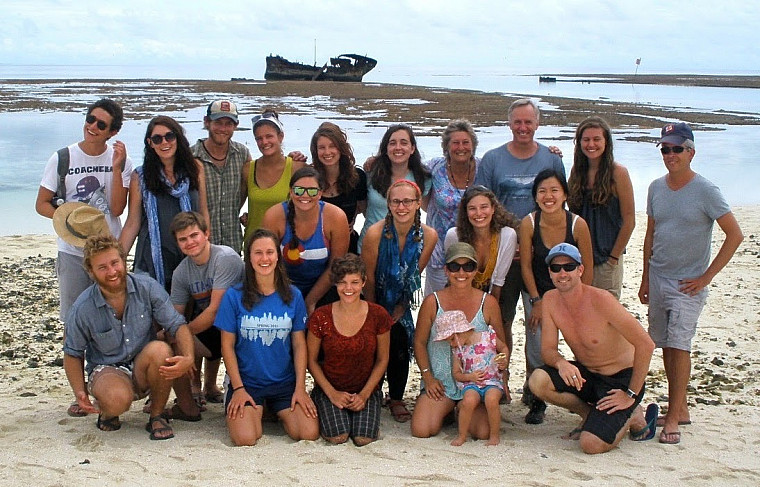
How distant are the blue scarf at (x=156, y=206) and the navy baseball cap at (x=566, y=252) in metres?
2.35

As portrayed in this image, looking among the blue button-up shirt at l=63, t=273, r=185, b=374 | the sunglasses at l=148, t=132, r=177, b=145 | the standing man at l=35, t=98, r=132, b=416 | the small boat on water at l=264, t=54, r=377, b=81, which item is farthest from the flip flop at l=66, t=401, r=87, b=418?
the small boat on water at l=264, t=54, r=377, b=81

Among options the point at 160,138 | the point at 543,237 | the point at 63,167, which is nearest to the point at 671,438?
the point at 543,237

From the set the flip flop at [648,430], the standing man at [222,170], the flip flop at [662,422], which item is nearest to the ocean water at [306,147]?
the standing man at [222,170]

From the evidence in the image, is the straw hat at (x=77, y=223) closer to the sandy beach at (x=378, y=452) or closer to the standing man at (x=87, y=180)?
the standing man at (x=87, y=180)

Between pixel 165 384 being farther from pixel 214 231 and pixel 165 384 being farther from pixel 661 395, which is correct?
pixel 661 395

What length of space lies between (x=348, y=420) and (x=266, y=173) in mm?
1890

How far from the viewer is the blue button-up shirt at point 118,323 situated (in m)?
4.34

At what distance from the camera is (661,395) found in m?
5.42

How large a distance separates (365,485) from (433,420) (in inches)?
34.5

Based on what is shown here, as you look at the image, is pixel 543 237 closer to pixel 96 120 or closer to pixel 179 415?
pixel 179 415

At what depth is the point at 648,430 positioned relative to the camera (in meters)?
4.50

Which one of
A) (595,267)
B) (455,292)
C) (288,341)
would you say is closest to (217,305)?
(288,341)

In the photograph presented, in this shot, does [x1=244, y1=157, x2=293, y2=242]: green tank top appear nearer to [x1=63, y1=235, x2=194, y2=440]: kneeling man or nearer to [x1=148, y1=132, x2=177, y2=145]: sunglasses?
[x1=148, y1=132, x2=177, y2=145]: sunglasses

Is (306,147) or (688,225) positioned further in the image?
(306,147)
